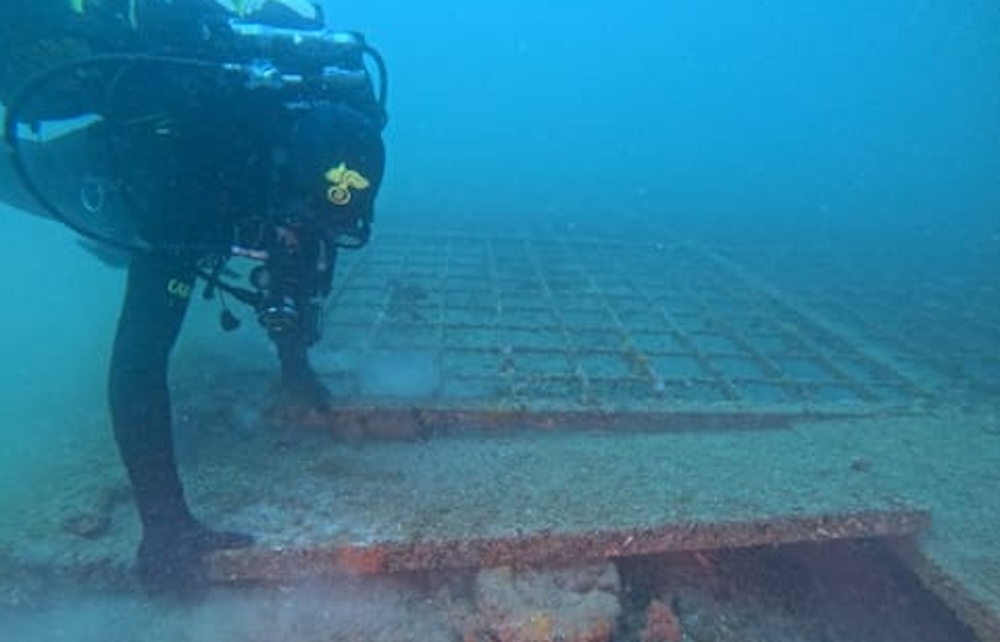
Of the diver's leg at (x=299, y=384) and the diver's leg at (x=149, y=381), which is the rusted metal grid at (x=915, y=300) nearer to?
the diver's leg at (x=299, y=384)

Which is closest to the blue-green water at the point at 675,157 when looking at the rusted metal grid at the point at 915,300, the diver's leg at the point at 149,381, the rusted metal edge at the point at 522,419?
the rusted metal grid at the point at 915,300

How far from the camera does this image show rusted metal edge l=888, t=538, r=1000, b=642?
9.52ft

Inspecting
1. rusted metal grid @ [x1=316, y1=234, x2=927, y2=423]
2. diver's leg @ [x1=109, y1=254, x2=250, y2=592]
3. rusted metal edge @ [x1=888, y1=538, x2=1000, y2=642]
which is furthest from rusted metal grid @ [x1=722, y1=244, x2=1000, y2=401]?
diver's leg @ [x1=109, y1=254, x2=250, y2=592]

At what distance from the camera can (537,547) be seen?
10.5 feet

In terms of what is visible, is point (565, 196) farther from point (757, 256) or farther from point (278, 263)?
point (278, 263)

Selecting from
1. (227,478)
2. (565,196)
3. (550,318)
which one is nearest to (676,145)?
(565,196)

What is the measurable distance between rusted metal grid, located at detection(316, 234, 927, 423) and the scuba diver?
5.84ft

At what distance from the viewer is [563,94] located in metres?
105

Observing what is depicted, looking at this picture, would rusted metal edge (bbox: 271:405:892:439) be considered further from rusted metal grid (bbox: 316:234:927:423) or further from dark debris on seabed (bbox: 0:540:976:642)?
dark debris on seabed (bbox: 0:540:976:642)

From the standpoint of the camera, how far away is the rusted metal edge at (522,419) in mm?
4465

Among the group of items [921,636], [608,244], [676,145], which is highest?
[676,145]

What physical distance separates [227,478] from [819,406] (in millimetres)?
4041

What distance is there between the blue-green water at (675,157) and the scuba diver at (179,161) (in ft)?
3.65

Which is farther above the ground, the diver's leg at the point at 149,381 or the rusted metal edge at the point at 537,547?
the diver's leg at the point at 149,381
